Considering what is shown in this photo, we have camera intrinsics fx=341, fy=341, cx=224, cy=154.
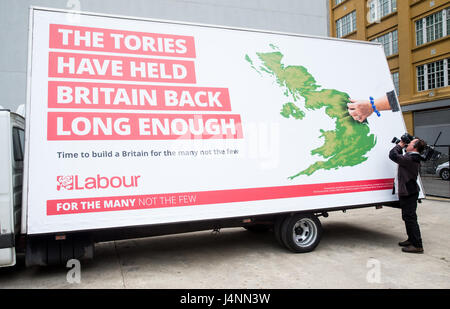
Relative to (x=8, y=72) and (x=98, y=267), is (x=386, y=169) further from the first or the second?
(x=8, y=72)

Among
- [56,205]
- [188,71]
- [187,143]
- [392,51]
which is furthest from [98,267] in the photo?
[392,51]

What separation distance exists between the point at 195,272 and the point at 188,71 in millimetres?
3169

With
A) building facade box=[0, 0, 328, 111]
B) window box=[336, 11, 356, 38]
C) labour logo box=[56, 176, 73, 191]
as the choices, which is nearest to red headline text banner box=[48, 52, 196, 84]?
labour logo box=[56, 176, 73, 191]

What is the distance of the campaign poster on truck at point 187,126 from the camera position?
465 centimetres

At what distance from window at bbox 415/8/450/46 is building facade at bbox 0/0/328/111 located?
478 inches

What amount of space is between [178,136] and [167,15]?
10469 millimetres

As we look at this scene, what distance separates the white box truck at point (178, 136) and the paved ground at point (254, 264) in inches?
20.5

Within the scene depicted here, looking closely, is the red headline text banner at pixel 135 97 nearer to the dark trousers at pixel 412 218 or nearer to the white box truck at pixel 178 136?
the white box truck at pixel 178 136

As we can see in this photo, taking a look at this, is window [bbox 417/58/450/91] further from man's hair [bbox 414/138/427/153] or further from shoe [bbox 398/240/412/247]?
shoe [bbox 398/240/412/247]

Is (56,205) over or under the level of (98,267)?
over

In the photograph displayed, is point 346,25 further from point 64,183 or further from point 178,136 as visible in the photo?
point 64,183

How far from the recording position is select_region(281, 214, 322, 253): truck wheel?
19.6 feet

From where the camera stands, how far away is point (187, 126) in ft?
17.2

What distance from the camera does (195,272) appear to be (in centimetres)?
528
